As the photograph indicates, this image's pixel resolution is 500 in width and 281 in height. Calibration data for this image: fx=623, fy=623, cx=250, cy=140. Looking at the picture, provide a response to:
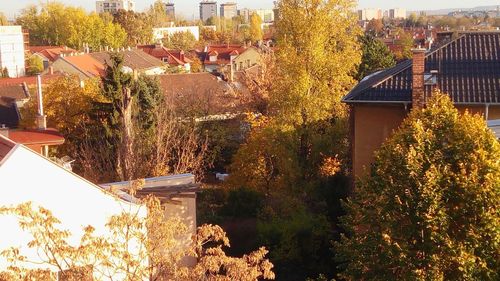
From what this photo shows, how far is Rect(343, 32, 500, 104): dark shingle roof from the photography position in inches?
631

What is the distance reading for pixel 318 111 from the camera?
19797 mm

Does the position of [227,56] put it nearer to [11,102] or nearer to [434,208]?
[11,102]

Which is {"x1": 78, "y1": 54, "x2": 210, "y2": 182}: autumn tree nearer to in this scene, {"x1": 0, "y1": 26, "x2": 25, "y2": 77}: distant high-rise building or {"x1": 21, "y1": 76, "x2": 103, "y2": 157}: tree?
{"x1": 21, "y1": 76, "x2": 103, "y2": 157}: tree

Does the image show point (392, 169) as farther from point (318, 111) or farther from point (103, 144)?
point (103, 144)

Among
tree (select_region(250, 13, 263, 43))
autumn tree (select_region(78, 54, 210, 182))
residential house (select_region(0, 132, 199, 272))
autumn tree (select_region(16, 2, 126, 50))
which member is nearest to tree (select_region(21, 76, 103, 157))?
autumn tree (select_region(78, 54, 210, 182))

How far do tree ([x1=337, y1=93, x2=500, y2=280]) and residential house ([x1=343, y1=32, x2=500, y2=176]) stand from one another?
21.7ft

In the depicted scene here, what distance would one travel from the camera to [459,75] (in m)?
16.7

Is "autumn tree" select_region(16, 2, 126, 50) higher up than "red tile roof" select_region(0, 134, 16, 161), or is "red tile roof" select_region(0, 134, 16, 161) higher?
"autumn tree" select_region(16, 2, 126, 50)

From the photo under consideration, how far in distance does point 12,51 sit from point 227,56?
2348cm

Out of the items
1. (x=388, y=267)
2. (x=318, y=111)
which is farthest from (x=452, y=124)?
(x=318, y=111)

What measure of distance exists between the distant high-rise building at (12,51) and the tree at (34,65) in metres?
1.03

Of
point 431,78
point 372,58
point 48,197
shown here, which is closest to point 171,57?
point 372,58

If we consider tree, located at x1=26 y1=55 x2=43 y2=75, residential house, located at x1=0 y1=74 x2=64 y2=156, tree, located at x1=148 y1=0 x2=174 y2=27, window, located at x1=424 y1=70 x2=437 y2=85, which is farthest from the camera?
tree, located at x1=148 y1=0 x2=174 y2=27

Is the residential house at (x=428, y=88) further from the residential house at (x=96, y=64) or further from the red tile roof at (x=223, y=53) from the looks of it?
the red tile roof at (x=223, y=53)
